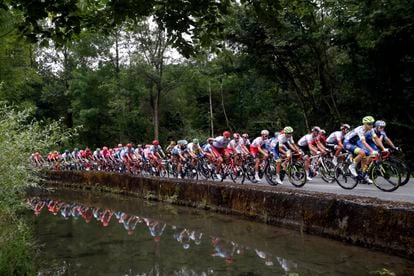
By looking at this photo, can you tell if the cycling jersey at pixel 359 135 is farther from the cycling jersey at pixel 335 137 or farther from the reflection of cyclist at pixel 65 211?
the reflection of cyclist at pixel 65 211

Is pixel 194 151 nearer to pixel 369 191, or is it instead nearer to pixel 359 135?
pixel 359 135

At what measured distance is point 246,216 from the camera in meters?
12.1

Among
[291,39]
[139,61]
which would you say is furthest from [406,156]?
[139,61]

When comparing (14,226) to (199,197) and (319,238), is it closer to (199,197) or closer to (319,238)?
(319,238)

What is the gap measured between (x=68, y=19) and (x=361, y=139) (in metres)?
8.67

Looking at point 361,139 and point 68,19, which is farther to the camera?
point 361,139

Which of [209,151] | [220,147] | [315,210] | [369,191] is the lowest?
[315,210]

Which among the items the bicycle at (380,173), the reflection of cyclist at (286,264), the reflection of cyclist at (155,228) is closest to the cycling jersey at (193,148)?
the reflection of cyclist at (155,228)

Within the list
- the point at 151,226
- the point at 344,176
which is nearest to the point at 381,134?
the point at 344,176

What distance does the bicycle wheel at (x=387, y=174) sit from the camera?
416 inches

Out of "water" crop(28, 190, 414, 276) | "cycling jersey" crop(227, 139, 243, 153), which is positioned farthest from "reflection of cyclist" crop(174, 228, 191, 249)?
"cycling jersey" crop(227, 139, 243, 153)

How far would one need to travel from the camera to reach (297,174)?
1340 centimetres

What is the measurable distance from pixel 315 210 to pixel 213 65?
17.9 meters

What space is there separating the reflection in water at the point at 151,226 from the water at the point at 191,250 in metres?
0.02
